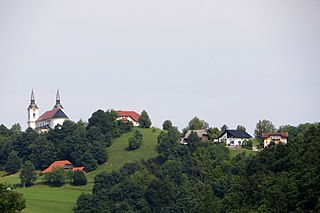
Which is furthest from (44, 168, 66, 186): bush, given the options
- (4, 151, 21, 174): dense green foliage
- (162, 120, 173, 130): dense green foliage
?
(162, 120, 173, 130): dense green foliage

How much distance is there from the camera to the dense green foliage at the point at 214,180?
264ft

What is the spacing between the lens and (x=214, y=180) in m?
132

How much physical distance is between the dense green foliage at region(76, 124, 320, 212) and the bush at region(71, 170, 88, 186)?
620cm

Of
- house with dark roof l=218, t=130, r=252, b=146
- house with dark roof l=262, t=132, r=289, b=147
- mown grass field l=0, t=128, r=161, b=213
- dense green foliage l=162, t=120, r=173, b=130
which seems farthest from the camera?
dense green foliage l=162, t=120, r=173, b=130

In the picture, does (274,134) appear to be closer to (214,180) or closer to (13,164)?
(214,180)

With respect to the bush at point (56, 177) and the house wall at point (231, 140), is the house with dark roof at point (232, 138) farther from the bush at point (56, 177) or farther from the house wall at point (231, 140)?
the bush at point (56, 177)

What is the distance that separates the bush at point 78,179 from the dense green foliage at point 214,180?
6.20m

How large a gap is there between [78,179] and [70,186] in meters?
1.60

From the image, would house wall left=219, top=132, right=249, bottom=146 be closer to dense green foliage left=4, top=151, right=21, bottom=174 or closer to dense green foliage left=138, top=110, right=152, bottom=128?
dense green foliage left=138, top=110, right=152, bottom=128

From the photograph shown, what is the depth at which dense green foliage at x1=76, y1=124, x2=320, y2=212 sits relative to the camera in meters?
80.4

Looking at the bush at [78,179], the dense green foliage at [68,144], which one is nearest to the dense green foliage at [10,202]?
the bush at [78,179]

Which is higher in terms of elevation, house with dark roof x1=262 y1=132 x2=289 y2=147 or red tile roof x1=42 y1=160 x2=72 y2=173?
house with dark roof x1=262 y1=132 x2=289 y2=147

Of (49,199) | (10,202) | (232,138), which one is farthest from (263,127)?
(10,202)

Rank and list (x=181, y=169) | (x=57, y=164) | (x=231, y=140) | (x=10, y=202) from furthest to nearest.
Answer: (x=231, y=140), (x=57, y=164), (x=181, y=169), (x=10, y=202)
